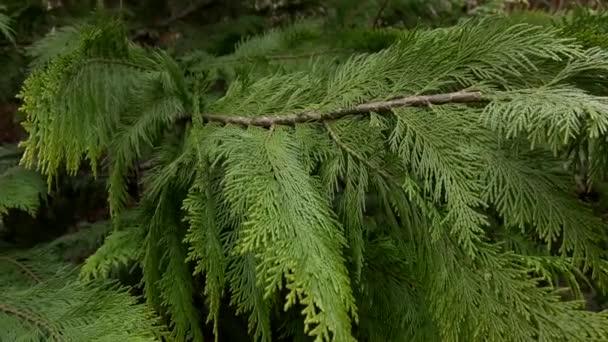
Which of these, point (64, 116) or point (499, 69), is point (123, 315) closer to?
point (64, 116)

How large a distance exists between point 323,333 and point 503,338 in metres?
0.34

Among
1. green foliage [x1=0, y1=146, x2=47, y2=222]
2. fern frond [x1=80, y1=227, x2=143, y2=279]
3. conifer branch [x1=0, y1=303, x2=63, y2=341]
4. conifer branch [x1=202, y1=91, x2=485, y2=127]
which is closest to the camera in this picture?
conifer branch [x1=202, y1=91, x2=485, y2=127]

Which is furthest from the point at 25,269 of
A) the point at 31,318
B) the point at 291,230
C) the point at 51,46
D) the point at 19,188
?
the point at 291,230

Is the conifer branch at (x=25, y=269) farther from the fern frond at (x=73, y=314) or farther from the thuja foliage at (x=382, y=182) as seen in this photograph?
the thuja foliage at (x=382, y=182)

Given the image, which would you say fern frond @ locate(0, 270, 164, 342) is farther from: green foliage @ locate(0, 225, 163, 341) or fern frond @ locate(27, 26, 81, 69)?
fern frond @ locate(27, 26, 81, 69)

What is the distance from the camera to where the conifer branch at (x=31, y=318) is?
1212 mm

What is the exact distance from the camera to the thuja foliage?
0.90 m

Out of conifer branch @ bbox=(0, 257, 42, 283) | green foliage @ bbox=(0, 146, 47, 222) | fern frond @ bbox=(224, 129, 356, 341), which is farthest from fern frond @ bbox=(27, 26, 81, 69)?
fern frond @ bbox=(224, 129, 356, 341)

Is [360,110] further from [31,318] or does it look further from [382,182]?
[31,318]

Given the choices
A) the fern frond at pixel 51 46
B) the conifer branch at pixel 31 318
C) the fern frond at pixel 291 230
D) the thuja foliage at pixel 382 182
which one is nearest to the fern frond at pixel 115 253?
the thuja foliage at pixel 382 182

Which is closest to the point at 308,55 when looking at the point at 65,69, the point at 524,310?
the point at 65,69

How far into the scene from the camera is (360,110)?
106 cm

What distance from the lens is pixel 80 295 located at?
1316 millimetres

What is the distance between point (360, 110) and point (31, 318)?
2.95 ft
